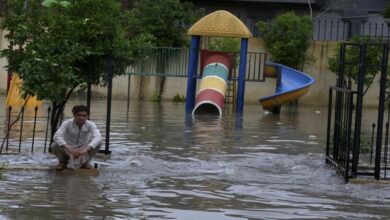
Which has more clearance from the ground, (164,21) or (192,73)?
(164,21)

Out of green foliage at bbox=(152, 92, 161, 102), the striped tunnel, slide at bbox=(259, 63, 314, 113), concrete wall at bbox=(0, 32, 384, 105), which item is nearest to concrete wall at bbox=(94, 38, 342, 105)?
concrete wall at bbox=(0, 32, 384, 105)

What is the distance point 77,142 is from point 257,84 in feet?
67.3

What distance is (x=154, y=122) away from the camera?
2202 cm

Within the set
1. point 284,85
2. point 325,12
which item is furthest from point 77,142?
point 325,12

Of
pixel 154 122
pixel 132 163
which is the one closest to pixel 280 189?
pixel 132 163

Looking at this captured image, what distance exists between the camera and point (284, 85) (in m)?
28.8

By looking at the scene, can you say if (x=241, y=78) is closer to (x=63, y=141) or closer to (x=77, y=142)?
(x=77, y=142)

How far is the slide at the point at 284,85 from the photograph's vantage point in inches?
1075

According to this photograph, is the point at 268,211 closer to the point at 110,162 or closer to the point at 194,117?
the point at 110,162

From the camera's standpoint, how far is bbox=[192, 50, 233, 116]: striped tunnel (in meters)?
25.8

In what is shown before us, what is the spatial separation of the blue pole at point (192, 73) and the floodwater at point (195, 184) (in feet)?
27.7

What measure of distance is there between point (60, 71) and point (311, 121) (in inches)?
503

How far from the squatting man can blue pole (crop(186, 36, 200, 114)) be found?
14.5m

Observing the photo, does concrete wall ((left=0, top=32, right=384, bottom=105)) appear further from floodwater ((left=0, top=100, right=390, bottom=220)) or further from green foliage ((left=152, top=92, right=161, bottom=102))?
floodwater ((left=0, top=100, right=390, bottom=220))
